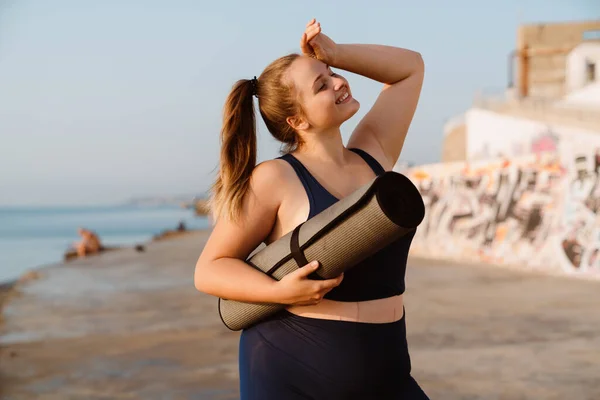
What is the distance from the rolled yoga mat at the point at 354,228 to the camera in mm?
1963

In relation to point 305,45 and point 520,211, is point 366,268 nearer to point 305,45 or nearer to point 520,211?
point 305,45

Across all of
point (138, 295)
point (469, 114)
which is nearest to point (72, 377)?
point (138, 295)

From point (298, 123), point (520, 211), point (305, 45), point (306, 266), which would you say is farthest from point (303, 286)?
point (520, 211)

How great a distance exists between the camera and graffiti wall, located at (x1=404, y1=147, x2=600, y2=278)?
1336cm

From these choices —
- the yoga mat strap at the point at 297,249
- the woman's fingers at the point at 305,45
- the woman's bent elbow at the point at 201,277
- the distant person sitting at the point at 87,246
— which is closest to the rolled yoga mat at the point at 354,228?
the yoga mat strap at the point at 297,249

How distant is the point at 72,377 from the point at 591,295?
295 inches

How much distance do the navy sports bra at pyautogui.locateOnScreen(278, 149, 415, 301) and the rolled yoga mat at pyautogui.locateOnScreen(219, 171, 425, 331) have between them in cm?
12

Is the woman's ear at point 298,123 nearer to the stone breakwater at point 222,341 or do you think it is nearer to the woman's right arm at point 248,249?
the woman's right arm at point 248,249

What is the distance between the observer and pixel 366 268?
2.21m

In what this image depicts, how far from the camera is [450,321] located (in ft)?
30.2

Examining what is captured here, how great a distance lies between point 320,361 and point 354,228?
1.52 feet

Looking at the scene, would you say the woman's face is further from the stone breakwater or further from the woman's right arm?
the stone breakwater

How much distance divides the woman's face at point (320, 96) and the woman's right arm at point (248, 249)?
0.65 feet

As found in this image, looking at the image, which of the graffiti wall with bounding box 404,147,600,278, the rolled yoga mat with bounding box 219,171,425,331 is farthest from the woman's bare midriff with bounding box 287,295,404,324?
the graffiti wall with bounding box 404,147,600,278
